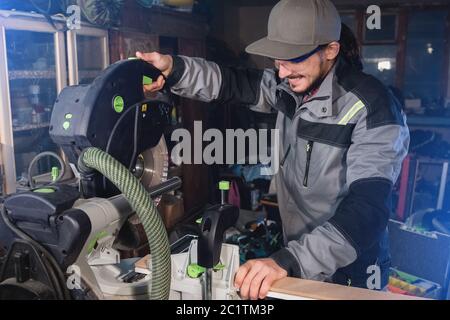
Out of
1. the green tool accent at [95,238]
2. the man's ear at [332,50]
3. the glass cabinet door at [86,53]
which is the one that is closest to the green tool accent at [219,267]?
the green tool accent at [95,238]

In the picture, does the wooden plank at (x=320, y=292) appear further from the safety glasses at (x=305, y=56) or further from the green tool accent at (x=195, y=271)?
the safety glasses at (x=305, y=56)

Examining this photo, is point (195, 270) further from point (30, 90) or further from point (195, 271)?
point (30, 90)

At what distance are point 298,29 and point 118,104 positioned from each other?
0.56 metres

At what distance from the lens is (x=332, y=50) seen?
143 cm

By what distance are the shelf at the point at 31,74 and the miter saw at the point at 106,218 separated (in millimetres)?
1567

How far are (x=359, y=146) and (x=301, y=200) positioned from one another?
1.06 feet

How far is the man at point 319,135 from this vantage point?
3.77 feet

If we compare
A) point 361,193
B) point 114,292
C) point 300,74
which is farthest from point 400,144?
point 114,292

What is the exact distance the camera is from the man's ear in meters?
1.42

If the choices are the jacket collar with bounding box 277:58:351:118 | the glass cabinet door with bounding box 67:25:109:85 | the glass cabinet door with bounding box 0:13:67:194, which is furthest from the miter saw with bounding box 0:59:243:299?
the glass cabinet door with bounding box 67:25:109:85

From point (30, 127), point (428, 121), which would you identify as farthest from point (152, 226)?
point (428, 121)

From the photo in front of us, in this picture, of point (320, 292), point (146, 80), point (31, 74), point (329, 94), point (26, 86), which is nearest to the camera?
point (320, 292)

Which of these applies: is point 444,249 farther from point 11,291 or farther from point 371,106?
point 11,291

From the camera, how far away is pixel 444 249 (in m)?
2.46
